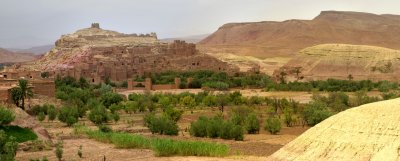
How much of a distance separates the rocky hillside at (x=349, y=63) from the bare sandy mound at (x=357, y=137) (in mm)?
54643

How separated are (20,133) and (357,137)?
43.7 ft

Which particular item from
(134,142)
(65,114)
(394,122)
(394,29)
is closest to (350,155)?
(394,122)

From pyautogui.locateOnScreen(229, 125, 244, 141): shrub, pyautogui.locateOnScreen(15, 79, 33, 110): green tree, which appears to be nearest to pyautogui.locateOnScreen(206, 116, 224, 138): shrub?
pyautogui.locateOnScreen(229, 125, 244, 141): shrub

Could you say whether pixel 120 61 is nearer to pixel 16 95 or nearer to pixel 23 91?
pixel 23 91

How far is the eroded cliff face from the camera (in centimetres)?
6900

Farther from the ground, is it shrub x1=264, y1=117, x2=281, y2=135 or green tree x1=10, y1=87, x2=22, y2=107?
Answer: green tree x1=10, y1=87, x2=22, y2=107

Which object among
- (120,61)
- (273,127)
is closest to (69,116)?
(273,127)

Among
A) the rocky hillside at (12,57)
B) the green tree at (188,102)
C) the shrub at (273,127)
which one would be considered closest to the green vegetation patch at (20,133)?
the shrub at (273,127)

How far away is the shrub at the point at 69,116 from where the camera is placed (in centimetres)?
3231

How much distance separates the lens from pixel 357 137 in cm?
1673

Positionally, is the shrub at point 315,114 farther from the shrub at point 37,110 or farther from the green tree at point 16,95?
the green tree at point 16,95

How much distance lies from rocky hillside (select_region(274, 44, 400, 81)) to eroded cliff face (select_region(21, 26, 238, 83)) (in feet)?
35.7

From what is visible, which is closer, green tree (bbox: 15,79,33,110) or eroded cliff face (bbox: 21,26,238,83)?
green tree (bbox: 15,79,33,110)

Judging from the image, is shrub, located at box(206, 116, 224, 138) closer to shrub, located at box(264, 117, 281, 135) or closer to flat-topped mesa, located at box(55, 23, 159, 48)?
shrub, located at box(264, 117, 281, 135)
